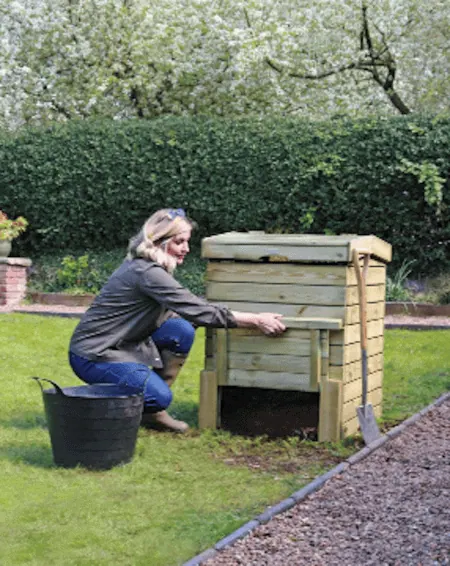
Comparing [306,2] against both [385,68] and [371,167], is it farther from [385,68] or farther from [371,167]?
[371,167]

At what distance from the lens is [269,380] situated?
5.67 m

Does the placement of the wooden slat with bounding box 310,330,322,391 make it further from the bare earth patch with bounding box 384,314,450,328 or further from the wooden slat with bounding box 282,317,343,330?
the bare earth patch with bounding box 384,314,450,328

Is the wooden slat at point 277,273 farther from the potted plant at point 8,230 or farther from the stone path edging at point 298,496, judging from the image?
the potted plant at point 8,230

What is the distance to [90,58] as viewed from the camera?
16812mm

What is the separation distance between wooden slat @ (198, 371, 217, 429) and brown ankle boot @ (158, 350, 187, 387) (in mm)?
259

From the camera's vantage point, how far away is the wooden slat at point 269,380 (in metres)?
5.60

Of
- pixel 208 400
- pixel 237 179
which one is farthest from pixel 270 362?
pixel 237 179

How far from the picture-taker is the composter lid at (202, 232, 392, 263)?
217 inches

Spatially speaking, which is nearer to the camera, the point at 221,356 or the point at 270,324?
the point at 270,324

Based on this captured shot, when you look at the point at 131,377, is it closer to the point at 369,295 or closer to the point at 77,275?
the point at 369,295

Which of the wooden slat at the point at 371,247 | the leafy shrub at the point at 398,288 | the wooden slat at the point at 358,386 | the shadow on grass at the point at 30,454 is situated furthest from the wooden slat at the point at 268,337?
the leafy shrub at the point at 398,288

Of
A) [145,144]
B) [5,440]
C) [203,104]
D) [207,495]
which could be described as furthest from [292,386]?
[203,104]

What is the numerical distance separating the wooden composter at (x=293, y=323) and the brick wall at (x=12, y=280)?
299 inches

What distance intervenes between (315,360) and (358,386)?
1.66 feet
